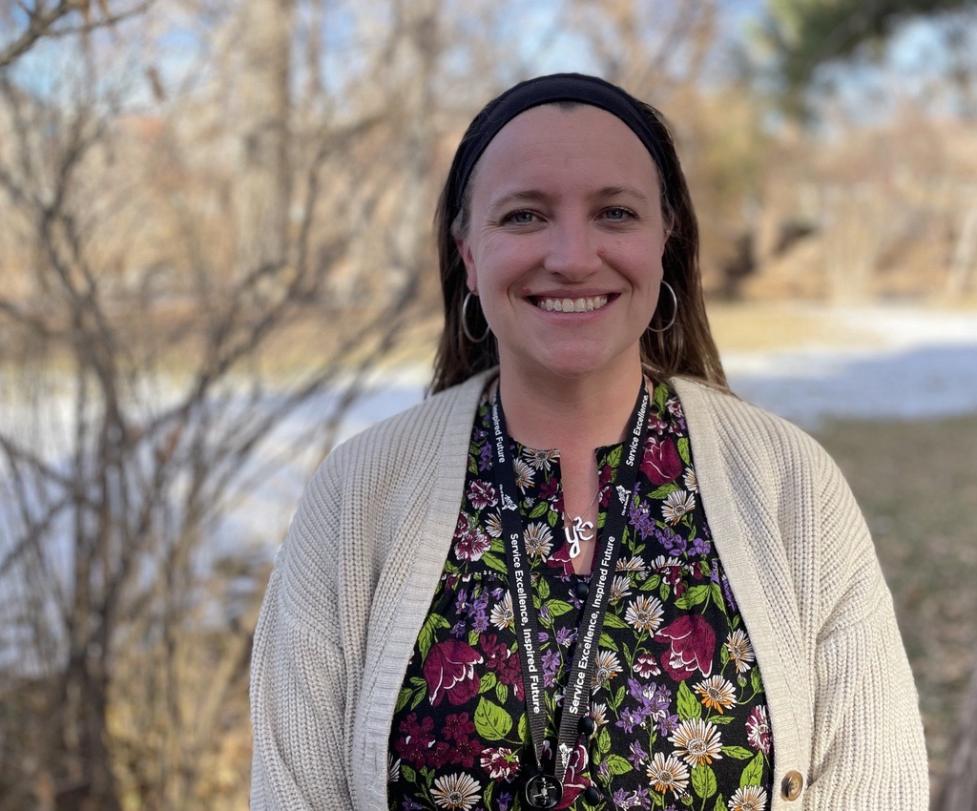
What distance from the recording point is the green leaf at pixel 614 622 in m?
1.63

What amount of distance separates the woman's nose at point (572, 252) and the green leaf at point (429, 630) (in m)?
0.58

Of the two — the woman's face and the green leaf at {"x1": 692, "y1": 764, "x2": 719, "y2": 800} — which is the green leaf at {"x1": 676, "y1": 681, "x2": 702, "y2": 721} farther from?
the woman's face

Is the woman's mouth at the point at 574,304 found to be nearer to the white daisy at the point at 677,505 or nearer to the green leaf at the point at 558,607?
the white daisy at the point at 677,505

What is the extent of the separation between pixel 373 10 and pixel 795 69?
248 centimetres

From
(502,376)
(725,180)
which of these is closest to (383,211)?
(502,376)

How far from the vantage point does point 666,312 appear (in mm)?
2057

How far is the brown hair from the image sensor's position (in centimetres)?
191

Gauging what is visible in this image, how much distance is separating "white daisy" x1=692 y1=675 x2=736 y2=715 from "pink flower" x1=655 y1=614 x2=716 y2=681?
0.05ft

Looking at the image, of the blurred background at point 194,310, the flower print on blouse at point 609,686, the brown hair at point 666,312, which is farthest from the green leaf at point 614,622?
the blurred background at point 194,310

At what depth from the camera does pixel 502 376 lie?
1.89 meters

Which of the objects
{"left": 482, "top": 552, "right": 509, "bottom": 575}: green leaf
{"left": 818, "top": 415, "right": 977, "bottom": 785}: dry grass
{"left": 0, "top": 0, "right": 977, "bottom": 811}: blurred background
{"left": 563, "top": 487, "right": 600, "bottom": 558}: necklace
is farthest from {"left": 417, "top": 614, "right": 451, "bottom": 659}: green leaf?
{"left": 818, "top": 415, "right": 977, "bottom": 785}: dry grass

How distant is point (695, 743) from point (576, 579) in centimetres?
30

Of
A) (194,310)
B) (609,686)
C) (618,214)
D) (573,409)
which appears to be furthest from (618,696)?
(194,310)

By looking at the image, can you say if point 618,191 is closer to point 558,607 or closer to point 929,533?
point 558,607
